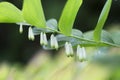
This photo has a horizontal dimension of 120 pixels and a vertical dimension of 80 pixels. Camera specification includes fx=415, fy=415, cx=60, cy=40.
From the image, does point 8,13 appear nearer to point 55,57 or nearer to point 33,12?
point 33,12

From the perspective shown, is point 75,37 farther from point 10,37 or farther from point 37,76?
point 10,37

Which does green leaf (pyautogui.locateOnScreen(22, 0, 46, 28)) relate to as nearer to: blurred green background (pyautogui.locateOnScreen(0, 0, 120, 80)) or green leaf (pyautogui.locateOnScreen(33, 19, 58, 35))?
green leaf (pyautogui.locateOnScreen(33, 19, 58, 35))

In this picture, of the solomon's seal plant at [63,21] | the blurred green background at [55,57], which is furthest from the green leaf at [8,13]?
the blurred green background at [55,57]

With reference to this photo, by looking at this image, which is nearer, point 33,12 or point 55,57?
point 33,12

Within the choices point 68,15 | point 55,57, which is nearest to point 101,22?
point 68,15

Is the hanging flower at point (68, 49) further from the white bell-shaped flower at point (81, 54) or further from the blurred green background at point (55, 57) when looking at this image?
the blurred green background at point (55, 57)

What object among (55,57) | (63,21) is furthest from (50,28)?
(55,57)
